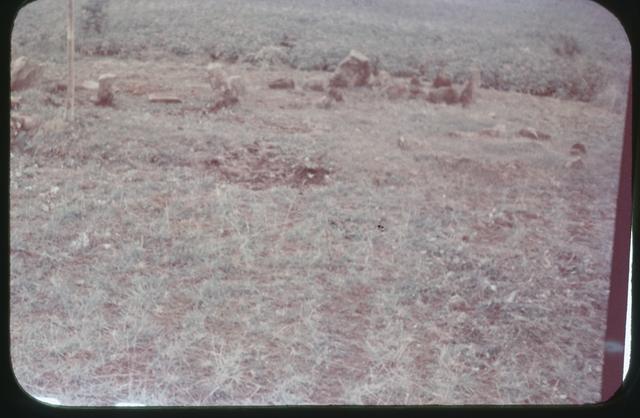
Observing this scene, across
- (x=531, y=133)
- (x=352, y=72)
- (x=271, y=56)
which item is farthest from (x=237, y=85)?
(x=531, y=133)

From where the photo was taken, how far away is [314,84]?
20.2 ft

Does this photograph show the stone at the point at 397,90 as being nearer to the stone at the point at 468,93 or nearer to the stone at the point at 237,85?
the stone at the point at 468,93

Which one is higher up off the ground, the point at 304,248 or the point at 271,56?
the point at 271,56

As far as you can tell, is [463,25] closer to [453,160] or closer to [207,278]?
[453,160]

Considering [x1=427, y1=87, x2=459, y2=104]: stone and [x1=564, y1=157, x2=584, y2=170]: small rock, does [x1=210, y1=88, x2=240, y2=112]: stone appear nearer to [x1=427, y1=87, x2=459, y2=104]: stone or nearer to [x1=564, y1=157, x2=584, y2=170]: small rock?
[x1=427, y1=87, x2=459, y2=104]: stone

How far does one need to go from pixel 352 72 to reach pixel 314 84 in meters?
0.38

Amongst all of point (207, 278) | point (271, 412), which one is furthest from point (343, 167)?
point (271, 412)

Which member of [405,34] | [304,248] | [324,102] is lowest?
[304,248]

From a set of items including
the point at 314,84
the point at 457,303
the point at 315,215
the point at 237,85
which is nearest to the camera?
the point at 457,303

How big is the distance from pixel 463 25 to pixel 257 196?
265 cm

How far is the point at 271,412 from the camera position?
62.2 inches

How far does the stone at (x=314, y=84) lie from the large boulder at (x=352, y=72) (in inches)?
3.9

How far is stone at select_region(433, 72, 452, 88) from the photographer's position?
20.3ft

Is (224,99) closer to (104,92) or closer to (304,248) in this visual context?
(104,92)
